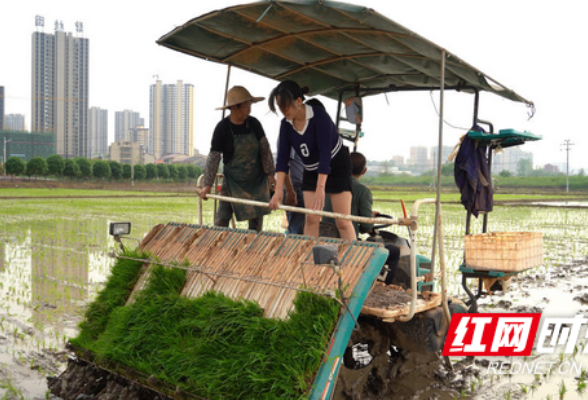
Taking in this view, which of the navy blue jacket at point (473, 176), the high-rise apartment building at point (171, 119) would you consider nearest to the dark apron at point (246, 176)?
the navy blue jacket at point (473, 176)

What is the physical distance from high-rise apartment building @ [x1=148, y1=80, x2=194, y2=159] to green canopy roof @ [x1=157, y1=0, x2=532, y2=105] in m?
87.9

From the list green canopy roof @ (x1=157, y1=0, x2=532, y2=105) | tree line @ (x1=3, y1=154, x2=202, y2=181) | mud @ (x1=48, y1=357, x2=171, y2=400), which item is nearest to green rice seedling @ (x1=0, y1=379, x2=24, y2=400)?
mud @ (x1=48, y1=357, x2=171, y2=400)

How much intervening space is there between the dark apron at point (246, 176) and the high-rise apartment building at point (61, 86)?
339ft

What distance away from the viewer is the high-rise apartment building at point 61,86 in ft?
327

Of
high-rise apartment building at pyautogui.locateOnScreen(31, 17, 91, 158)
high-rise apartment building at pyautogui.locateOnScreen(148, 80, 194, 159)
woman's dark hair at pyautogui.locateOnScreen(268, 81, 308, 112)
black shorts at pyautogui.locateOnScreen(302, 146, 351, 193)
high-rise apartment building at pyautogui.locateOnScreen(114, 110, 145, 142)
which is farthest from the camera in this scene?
high-rise apartment building at pyautogui.locateOnScreen(114, 110, 145, 142)

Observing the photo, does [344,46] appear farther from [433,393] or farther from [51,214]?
[51,214]

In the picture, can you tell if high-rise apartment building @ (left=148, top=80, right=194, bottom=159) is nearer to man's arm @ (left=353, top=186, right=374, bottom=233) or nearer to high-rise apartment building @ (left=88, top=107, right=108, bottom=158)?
high-rise apartment building @ (left=88, top=107, right=108, bottom=158)

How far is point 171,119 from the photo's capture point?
9344 centimetres

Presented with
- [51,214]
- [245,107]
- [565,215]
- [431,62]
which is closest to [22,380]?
[245,107]

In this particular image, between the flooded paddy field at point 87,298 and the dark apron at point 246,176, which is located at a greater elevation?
the dark apron at point 246,176

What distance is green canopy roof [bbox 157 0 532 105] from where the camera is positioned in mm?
4152

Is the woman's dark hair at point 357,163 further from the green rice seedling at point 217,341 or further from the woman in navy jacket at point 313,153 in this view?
the green rice seedling at point 217,341

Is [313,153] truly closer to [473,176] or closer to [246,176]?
[246,176]

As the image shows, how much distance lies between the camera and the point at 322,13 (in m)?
4.07
